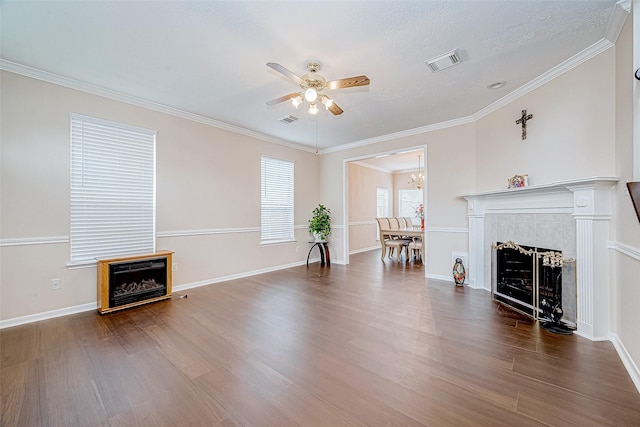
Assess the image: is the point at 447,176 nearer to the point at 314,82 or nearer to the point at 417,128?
the point at 417,128

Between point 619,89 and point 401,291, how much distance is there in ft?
10.5

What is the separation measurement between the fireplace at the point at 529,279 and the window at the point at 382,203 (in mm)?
5700

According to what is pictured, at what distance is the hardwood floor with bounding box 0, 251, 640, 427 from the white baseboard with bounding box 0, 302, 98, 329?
183 mm

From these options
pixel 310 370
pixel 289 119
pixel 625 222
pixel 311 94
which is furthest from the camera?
pixel 289 119

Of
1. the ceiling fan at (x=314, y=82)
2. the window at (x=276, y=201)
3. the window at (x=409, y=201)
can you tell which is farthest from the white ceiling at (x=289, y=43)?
the window at (x=409, y=201)

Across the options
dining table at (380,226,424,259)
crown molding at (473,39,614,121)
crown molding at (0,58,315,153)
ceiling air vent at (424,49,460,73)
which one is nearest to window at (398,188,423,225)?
dining table at (380,226,424,259)

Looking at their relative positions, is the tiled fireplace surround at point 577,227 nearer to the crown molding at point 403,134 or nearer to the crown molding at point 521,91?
the crown molding at point 521,91

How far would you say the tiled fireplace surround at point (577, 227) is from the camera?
2.46m

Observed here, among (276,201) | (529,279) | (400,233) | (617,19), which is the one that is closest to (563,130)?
(617,19)

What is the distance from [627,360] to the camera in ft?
6.64

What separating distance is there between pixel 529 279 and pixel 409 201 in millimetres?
6900

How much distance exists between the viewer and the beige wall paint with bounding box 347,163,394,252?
8070mm

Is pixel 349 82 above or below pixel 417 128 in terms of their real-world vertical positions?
below

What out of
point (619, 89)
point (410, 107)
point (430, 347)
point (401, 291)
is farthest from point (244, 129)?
point (619, 89)
